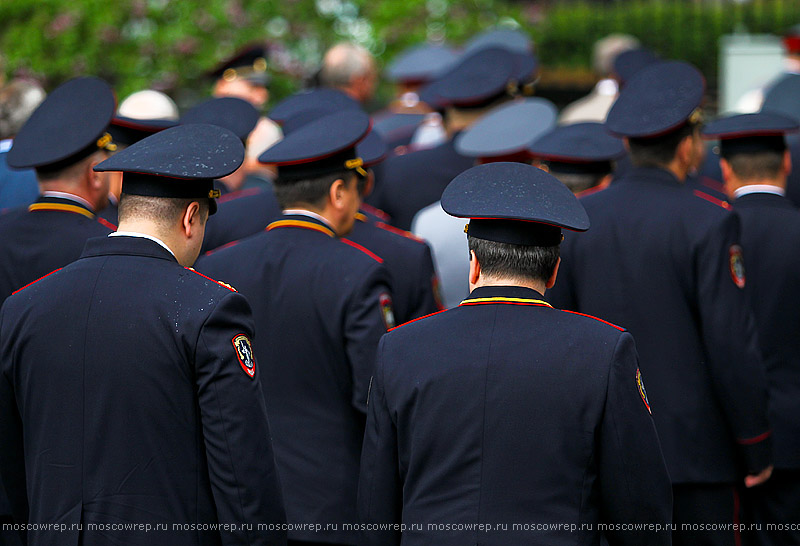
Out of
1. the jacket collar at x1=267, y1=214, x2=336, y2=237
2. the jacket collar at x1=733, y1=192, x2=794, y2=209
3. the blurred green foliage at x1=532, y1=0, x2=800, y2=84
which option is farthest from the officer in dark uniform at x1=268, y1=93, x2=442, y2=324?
the blurred green foliage at x1=532, y1=0, x2=800, y2=84

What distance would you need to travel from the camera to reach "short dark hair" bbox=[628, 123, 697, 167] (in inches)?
164

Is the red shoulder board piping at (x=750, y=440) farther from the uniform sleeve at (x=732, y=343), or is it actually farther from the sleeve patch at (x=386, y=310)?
the sleeve patch at (x=386, y=310)

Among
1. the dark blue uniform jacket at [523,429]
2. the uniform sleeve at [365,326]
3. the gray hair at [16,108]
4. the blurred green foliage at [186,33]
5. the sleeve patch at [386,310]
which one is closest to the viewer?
the dark blue uniform jacket at [523,429]

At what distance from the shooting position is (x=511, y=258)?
279cm

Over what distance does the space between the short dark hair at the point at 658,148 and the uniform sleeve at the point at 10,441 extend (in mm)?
2467

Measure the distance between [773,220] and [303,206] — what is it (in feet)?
6.49

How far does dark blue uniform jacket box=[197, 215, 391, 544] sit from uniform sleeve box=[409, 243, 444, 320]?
0.49 m

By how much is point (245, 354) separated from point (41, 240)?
1.38 m

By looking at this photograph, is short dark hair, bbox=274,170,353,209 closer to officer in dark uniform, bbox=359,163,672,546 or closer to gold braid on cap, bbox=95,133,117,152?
gold braid on cap, bbox=95,133,117,152

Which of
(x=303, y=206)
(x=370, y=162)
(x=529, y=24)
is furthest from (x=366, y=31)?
(x=303, y=206)

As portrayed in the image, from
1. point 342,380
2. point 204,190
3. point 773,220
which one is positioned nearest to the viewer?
point 204,190

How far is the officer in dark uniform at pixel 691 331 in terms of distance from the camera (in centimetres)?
381

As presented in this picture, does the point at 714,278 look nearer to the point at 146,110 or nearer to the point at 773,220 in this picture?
the point at 773,220

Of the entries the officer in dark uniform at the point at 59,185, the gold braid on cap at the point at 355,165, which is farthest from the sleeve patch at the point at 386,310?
the officer in dark uniform at the point at 59,185
